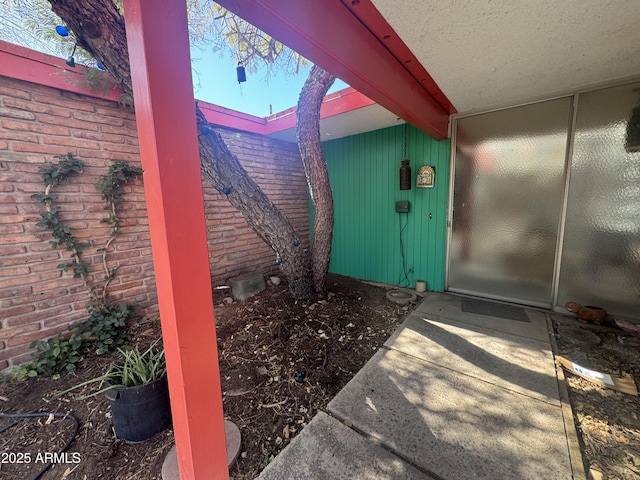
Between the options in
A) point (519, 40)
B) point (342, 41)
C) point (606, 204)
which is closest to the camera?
point (342, 41)

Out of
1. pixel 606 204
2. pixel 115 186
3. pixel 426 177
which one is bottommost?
pixel 606 204

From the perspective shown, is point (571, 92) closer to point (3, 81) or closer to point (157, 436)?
point (157, 436)

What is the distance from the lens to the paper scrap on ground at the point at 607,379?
1635mm

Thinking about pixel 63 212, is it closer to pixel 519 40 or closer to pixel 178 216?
pixel 178 216

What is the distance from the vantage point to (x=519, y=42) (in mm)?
1641

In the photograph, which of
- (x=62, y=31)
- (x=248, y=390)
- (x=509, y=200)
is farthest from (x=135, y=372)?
(x=509, y=200)

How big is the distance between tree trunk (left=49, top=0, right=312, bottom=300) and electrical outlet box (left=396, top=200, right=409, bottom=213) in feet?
5.45

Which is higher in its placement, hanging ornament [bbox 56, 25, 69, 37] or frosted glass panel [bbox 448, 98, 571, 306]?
hanging ornament [bbox 56, 25, 69, 37]

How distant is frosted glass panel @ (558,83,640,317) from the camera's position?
7.50 ft

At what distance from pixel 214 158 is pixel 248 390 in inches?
74.0

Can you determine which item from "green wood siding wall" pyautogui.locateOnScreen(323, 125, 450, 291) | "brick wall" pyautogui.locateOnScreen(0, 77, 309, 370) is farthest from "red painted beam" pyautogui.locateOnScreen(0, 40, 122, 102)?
"green wood siding wall" pyautogui.locateOnScreen(323, 125, 450, 291)

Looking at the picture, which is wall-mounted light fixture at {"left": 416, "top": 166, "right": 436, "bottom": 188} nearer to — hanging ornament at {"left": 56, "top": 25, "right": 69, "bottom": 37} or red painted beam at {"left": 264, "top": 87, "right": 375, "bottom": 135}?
red painted beam at {"left": 264, "top": 87, "right": 375, "bottom": 135}

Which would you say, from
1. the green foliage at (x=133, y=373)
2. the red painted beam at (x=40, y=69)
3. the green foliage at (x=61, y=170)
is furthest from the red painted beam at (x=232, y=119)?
the green foliage at (x=133, y=373)

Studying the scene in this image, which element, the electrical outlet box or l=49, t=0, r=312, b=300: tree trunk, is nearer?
l=49, t=0, r=312, b=300: tree trunk
